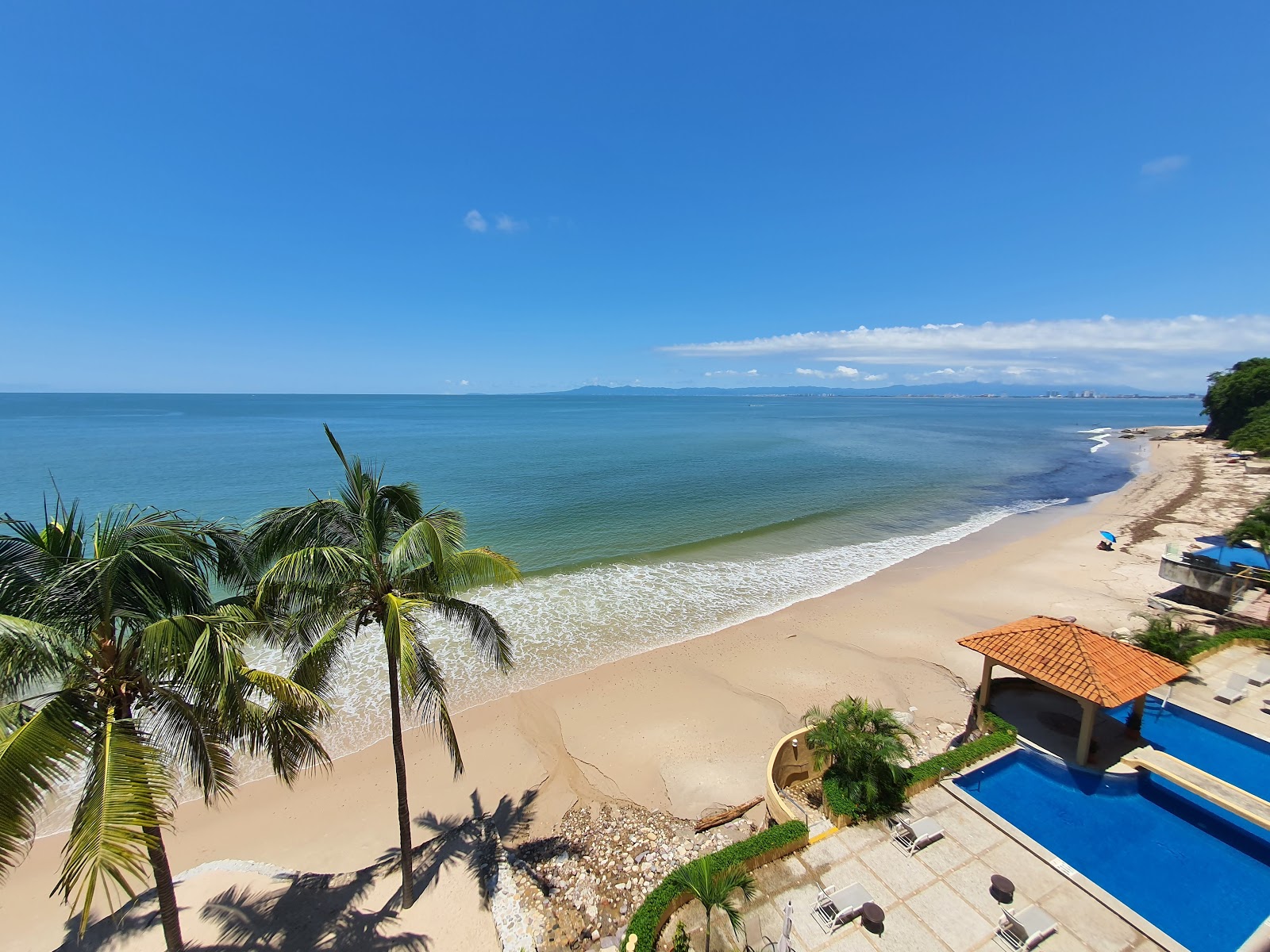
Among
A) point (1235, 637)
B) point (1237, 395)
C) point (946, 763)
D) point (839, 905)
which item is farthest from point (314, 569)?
point (1237, 395)

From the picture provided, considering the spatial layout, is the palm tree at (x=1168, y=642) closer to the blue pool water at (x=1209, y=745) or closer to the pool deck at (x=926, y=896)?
the blue pool water at (x=1209, y=745)

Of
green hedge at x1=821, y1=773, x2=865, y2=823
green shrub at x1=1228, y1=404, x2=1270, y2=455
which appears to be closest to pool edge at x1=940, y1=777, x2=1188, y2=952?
Answer: green hedge at x1=821, y1=773, x2=865, y2=823

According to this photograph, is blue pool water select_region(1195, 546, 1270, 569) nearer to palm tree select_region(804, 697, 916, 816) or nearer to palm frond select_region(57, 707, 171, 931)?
palm tree select_region(804, 697, 916, 816)

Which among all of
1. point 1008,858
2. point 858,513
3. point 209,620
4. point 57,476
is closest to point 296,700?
point 209,620

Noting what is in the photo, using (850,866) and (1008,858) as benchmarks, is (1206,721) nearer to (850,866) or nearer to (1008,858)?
(1008,858)

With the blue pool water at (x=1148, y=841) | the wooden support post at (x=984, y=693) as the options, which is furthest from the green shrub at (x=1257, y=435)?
the blue pool water at (x=1148, y=841)

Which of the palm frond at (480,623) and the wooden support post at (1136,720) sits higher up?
the palm frond at (480,623)
